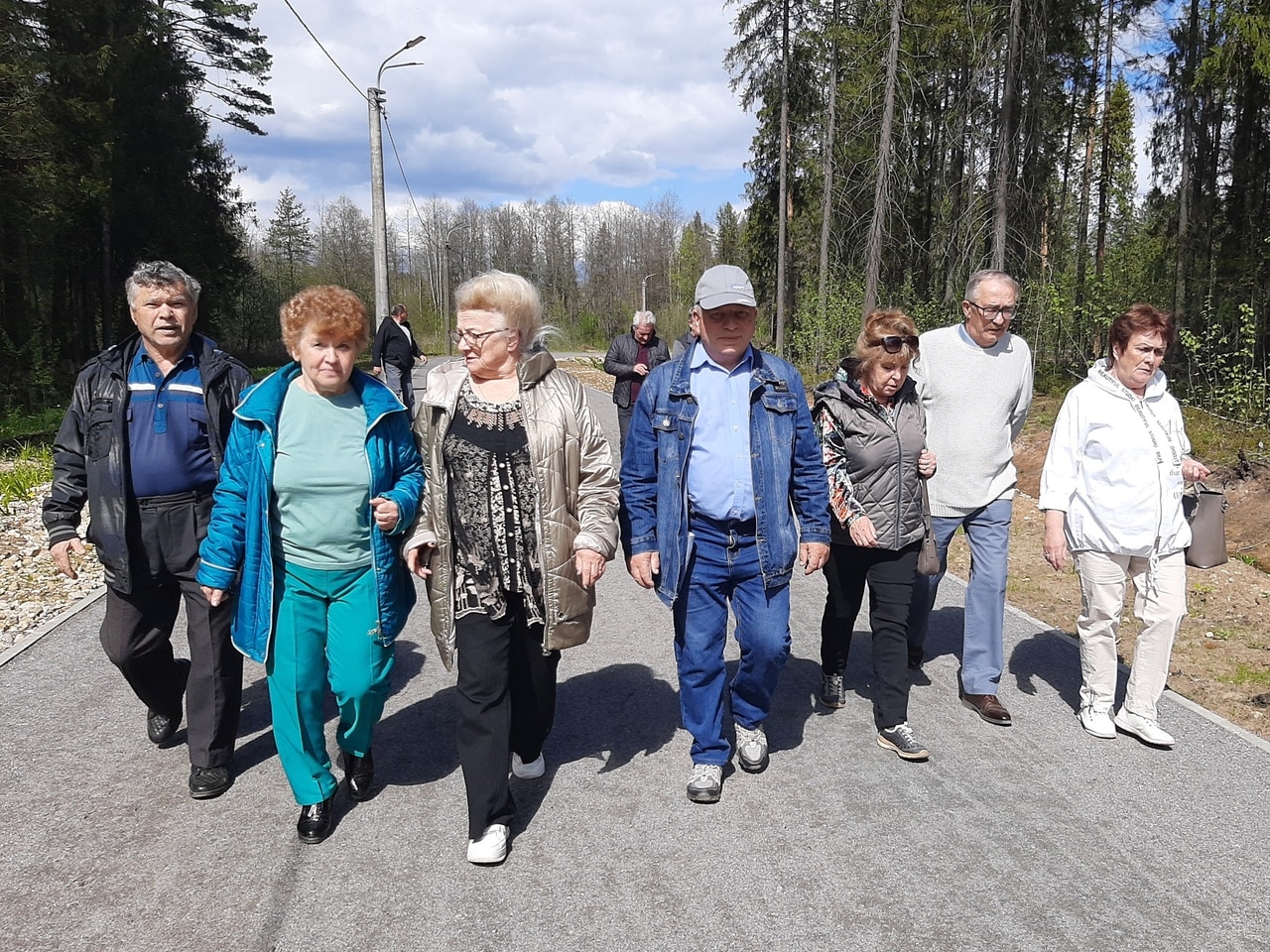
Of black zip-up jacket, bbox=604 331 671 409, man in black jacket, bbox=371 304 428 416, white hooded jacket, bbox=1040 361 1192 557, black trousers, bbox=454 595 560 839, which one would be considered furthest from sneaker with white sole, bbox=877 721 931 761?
man in black jacket, bbox=371 304 428 416

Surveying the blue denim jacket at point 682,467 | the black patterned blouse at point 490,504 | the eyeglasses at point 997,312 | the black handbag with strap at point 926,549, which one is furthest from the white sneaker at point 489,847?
the eyeglasses at point 997,312

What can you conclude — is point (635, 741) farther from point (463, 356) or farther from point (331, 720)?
point (463, 356)

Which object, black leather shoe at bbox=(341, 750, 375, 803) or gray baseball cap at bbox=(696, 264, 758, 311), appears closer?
gray baseball cap at bbox=(696, 264, 758, 311)

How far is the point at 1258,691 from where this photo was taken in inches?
187

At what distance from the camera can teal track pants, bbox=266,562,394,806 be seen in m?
3.25

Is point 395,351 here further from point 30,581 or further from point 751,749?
point 751,749

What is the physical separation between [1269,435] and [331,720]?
975cm

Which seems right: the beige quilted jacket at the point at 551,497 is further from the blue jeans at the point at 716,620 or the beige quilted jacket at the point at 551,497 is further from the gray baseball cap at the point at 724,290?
the gray baseball cap at the point at 724,290

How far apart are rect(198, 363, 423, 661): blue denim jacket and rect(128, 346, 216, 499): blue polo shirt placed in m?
0.44

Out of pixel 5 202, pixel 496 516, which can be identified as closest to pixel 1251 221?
pixel 496 516

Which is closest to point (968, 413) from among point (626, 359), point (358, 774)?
point (358, 774)

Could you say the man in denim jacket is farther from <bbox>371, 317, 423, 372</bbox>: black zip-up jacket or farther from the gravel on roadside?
<bbox>371, 317, 423, 372</bbox>: black zip-up jacket

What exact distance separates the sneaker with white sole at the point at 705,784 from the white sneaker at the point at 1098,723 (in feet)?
6.14

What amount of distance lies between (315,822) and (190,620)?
1.03 m
